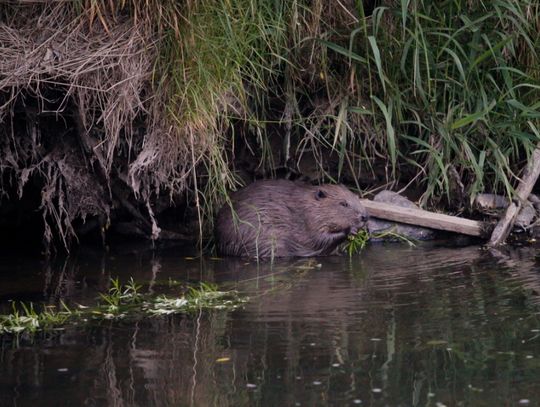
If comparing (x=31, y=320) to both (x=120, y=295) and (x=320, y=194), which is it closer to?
(x=120, y=295)

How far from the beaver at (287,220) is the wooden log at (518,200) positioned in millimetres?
815

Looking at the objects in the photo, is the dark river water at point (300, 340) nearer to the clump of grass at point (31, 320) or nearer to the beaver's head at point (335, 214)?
the clump of grass at point (31, 320)

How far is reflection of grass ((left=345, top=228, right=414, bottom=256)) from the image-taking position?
682 cm

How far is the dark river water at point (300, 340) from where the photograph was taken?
3.92m

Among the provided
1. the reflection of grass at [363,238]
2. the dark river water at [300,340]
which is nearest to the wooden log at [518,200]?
the dark river water at [300,340]

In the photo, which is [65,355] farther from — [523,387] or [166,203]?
[166,203]

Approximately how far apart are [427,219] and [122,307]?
94.0 inches

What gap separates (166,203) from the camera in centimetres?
699

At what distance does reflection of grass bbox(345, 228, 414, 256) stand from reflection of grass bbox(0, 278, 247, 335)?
1.41m

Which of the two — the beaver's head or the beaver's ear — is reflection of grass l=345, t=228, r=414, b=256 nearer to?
the beaver's head

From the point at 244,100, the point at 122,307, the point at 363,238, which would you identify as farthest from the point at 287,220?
the point at 122,307

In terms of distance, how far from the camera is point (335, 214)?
664cm

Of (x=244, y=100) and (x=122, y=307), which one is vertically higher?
(x=244, y=100)

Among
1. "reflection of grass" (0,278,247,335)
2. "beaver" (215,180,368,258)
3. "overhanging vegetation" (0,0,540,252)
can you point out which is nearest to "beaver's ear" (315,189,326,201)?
"beaver" (215,180,368,258)
